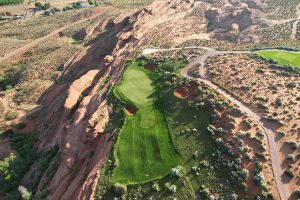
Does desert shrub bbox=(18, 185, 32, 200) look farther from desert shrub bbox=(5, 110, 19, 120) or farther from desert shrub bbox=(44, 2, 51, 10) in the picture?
desert shrub bbox=(44, 2, 51, 10)

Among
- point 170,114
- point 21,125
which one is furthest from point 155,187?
point 21,125

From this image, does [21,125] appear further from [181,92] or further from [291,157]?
[291,157]

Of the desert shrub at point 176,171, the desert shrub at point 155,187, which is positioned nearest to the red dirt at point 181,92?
the desert shrub at point 176,171

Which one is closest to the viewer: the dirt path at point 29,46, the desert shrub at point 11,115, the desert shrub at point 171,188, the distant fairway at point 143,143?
the desert shrub at point 171,188

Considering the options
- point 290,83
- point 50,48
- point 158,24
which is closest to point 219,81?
point 290,83

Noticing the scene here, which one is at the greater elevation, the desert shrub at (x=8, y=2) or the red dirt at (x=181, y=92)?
the red dirt at (x=181, y=92)

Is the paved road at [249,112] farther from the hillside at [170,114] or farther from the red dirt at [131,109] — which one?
the red dirt at [131,109]

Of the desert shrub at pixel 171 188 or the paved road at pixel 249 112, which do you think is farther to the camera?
the desert shrub at pixel 171 188
